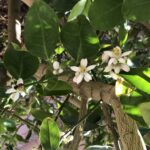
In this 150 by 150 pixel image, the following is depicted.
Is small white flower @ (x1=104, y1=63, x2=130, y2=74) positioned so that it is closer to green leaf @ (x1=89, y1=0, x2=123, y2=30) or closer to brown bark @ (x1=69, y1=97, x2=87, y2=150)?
green leaf @ (x1=89, y1=0, x2=123, y2=30)

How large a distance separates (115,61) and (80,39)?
0.04m

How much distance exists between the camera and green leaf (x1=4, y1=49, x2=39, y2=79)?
486 mm

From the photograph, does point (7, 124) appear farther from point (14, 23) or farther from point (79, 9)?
point (79, 9)

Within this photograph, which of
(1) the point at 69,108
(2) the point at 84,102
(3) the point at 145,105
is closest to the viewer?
(3) the point at 145,105

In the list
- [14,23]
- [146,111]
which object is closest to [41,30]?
Answer: [146,111]

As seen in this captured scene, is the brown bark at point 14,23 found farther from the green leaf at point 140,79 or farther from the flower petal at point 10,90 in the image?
the green leaf at point 140,79

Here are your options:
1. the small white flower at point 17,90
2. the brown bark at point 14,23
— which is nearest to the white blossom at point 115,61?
the small white flower at point 17,90

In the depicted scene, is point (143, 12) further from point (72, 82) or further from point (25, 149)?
point (25, 149)

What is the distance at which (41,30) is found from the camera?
17.5 inches

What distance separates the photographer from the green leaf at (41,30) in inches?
17.0

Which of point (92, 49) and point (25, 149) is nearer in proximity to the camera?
point (92, 49)

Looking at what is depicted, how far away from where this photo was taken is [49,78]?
1.59ft

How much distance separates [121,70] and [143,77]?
0.13ft

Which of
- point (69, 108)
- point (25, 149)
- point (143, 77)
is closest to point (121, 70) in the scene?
point (143, 77)
